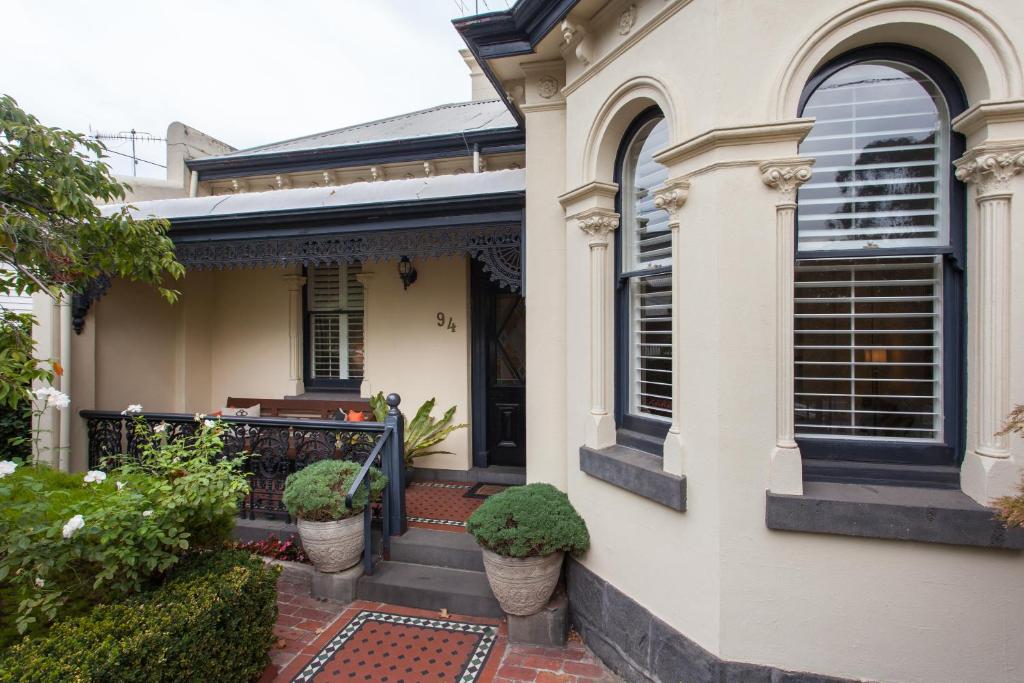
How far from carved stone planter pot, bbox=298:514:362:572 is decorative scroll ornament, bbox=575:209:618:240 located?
9.71 feet

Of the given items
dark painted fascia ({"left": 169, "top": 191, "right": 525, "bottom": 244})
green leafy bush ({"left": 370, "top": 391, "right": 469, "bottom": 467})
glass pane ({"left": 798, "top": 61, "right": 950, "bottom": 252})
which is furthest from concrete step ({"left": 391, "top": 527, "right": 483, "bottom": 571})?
glass pane ({"left": 798, "top": 61, "right": 950, "bottom": 252})

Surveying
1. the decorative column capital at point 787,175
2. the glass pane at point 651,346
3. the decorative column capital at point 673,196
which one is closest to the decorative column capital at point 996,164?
the decorative column capital at point 787,175

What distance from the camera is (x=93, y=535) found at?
254cm

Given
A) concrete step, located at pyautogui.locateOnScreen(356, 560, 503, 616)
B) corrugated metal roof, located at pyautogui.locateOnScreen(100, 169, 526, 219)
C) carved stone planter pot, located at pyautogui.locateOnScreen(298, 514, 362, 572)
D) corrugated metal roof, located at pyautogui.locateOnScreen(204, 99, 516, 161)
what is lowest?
concrete step, located at pyautogui.locateOnScreen(356, 560, 503, 616)

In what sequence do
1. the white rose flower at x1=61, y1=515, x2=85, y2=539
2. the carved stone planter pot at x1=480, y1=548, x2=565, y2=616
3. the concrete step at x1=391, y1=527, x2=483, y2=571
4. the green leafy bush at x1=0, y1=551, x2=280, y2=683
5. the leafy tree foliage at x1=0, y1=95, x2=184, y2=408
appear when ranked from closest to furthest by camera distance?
the green leafy bush at x1=0, y1=551, x2=280, y2=683 < the white rose flower at x1=61, y1=515, x2=85, y2=539 < the leafy tree foliage at x1=0, y1=95, x2=184, y2=408 < the carved stone planter pot at x1=480, y1=548, x2=565, y2=616 < the concrete step at x1=391, y1=527, x2=483, y2=571

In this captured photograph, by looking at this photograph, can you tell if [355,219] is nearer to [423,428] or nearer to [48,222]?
[48,222]

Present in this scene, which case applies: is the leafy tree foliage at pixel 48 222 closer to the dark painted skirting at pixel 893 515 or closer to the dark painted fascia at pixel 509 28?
the dark painted fascia at pixel 509 28

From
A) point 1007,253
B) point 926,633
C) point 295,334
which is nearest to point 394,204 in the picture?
point 295,334

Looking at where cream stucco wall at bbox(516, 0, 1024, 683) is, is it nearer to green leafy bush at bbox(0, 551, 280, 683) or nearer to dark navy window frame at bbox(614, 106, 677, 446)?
dark navy window frame at bbox(614, 106, 677, 446)

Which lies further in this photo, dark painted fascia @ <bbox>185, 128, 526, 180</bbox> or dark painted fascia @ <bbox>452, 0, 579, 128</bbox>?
dark painted fascia @ <bbox>185, 128, 526, 180</bbox>

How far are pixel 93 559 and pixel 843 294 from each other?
418cm

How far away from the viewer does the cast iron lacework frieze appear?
14.6 feet

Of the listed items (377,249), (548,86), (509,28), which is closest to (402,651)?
(377,249)

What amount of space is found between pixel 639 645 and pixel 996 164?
3.18 metres
